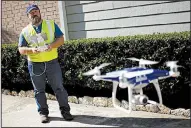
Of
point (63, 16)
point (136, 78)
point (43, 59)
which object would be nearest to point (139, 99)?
point (136, 78)

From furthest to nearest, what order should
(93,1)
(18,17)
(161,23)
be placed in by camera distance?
1. (18,17)
2. (93,1)
3. (161,23)

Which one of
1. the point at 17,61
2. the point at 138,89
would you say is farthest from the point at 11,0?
the point at 138,89

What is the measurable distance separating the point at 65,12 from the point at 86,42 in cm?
265

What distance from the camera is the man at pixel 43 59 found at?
258cm

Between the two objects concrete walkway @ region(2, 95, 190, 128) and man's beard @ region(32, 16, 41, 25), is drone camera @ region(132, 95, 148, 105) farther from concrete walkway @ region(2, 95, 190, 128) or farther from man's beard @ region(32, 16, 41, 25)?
concrete walkway @ region(2, 95, 190, 128)

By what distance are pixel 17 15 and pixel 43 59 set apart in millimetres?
4234

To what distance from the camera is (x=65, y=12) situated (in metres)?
6.49

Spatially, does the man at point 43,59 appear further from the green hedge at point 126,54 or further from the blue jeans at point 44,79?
the green hedge at point 126,54

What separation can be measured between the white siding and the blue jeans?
2.12 meters

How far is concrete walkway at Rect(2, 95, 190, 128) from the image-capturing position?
4.08m

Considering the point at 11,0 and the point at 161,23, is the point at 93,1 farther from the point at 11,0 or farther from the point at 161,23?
the point at 11,0

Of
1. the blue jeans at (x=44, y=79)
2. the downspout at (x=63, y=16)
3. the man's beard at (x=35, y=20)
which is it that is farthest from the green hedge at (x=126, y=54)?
the downspout at (x=63, y=16)

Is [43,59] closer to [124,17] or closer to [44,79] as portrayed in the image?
[44,79]

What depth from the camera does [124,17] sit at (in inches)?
229
